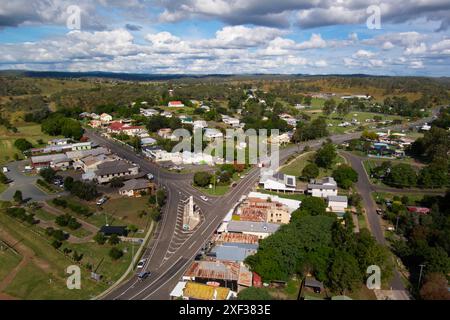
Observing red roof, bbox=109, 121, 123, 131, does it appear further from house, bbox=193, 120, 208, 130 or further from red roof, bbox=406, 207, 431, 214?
red roof, bbox=406, 207, 431, 214

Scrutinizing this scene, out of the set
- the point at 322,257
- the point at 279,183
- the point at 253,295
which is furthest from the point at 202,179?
the point at 253,295

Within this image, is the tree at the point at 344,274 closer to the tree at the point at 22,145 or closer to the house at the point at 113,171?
the house at the point at 113,171

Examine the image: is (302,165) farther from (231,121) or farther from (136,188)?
(231,121)
